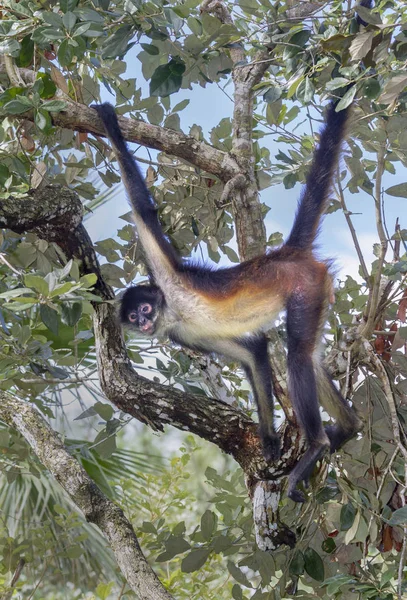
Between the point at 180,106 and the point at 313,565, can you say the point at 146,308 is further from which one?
the point at 313,565

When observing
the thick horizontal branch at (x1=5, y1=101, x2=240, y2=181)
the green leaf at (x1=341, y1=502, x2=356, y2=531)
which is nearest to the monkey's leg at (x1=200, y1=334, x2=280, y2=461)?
the green leaf at (x1=341, y1=502, x2=356, y2=531)

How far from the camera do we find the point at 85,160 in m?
3.32

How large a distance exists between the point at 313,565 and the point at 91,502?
92 cm

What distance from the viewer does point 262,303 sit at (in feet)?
9.24

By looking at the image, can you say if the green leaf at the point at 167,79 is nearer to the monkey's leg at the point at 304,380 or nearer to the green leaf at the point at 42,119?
the green leaf at the point at 42,119

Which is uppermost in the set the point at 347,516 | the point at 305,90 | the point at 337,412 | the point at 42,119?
the point at 305,90

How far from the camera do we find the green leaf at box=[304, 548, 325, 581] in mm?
2766

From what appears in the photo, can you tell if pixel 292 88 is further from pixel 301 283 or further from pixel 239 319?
pixel 239 319

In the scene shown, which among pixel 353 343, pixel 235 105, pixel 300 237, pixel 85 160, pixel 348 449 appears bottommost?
pixel 348 449

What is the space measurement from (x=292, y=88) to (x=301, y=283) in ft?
2.47

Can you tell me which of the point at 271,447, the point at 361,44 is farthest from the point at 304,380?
the point at 361,44

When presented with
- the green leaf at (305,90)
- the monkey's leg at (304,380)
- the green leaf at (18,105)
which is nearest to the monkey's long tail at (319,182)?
the monkey's leg at (304,380)

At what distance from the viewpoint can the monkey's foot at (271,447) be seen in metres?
2.76

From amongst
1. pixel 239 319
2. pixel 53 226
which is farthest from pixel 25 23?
pixel 239 319
